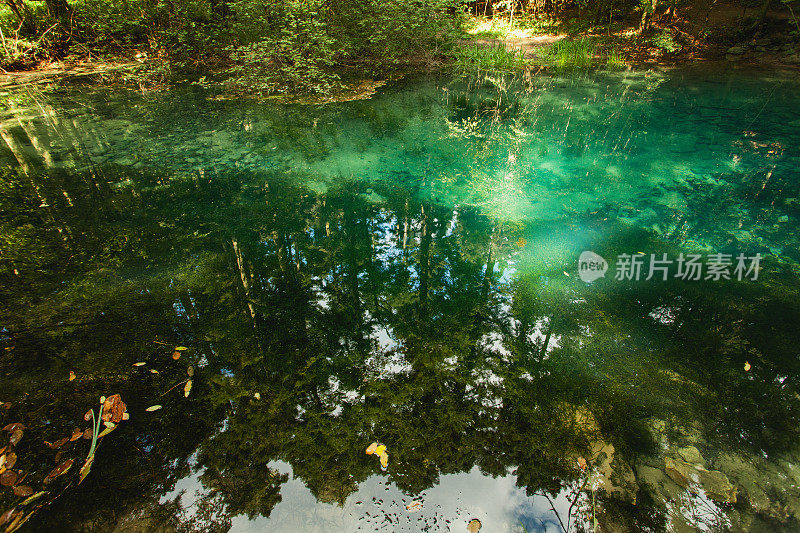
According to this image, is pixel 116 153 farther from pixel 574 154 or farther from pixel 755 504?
pixel 755 504

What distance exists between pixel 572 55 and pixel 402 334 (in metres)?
8.12

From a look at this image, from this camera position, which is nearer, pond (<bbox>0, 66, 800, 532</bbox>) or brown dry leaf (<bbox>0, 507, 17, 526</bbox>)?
brown dry leaf (<bbox>0, 507, 17, 526</bbox>)

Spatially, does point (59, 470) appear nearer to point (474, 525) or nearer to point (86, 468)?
point (86, 468)

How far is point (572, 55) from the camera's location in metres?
7.85

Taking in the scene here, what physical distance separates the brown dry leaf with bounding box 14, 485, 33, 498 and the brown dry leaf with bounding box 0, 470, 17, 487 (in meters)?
0.04

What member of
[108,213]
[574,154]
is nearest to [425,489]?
[108,213]

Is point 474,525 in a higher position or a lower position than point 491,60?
lower

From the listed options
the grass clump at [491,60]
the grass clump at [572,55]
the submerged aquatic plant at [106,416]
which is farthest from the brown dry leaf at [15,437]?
the grass clump at [572,55]

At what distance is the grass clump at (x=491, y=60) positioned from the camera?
309 inches

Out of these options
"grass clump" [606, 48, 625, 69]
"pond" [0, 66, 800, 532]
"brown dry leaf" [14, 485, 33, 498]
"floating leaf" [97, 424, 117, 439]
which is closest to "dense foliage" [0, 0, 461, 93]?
"pond" [0, 66, 800, 532]

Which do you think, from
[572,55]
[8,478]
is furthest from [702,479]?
[572,55]

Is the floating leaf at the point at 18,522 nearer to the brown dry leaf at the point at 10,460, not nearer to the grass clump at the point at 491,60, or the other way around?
the brown dry leaf at the point at 10,460

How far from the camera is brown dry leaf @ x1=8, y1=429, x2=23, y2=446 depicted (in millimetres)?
1797

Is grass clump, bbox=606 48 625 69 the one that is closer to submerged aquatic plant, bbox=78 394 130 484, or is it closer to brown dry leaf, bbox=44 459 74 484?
submerged aquatic plant, bbox=78 394 130 484
